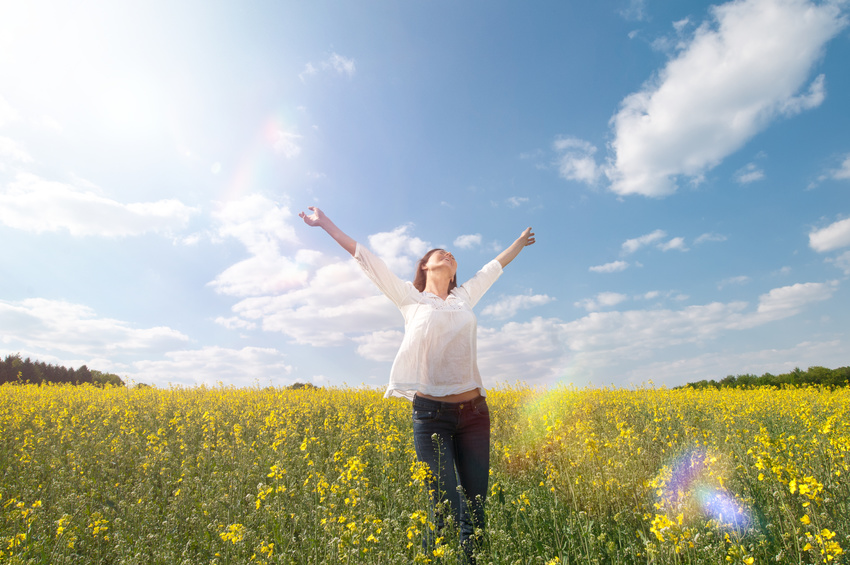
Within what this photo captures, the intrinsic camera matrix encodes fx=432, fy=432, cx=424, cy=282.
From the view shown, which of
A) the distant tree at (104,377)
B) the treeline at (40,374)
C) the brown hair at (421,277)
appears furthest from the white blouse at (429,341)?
the distant tree at (104,377)

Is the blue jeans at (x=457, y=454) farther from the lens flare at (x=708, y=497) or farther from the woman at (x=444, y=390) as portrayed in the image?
the lens flare at (x=708, y=497)

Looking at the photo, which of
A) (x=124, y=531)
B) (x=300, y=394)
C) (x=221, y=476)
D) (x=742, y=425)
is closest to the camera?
(x=124, y=531)

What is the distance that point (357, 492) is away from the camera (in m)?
2.99

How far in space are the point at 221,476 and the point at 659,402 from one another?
31.7ft

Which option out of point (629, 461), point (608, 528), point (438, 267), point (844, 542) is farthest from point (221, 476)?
point (844, 542)

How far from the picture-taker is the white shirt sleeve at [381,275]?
10.8 ft

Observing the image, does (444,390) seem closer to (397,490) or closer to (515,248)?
(397,490)

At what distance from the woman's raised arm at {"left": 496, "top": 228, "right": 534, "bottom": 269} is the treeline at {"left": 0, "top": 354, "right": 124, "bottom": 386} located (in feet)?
73.0

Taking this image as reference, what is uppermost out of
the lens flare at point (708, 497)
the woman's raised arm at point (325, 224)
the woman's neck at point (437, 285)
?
the woman's raised arm at point (325, 224)

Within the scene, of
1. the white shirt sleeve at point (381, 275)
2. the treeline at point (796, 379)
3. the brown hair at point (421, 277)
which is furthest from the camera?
the treeline at point (796, 379)

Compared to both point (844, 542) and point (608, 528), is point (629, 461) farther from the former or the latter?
point (844, 542)

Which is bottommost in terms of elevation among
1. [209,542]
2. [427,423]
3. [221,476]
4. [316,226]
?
[209,542]

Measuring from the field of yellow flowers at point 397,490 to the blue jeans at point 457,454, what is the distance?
6.5 inches

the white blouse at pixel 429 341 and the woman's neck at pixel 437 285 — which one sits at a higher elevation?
the woman's neck at pixel 437 285
